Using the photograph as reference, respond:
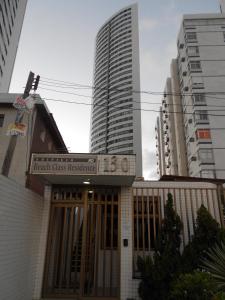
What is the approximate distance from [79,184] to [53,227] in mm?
1576

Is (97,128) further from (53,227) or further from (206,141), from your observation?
(53,227)

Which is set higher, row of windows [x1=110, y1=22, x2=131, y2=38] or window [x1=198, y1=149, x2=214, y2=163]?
row of windows [x1=110, y1=22, x2=131, y2=38]

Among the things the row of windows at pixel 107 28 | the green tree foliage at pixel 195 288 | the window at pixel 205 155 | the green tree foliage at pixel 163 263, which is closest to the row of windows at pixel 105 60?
the row of windows at pixel 107 28

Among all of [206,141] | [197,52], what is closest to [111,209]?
[206,141]

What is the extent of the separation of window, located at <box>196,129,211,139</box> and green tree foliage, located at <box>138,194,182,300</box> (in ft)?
95.6

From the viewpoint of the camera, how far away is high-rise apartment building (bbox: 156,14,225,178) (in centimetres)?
3222

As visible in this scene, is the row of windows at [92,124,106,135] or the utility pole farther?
the row of windows at [92,124,106,135]

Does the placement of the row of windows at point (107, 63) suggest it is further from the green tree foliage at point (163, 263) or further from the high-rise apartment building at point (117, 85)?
the green tree foliage at point (163, 263)

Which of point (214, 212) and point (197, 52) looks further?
point (197, 52)

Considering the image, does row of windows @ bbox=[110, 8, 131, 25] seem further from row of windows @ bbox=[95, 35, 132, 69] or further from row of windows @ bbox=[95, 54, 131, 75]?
row of windows @ bbox=[95, 54, 131, 75]

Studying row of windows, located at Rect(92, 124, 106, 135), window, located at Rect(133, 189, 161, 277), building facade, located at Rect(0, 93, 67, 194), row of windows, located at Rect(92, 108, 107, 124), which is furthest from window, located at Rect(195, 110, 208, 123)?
row of windows, located at Rect(92, 108, 107, 124)

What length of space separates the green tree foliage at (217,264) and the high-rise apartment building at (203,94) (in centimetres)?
2600

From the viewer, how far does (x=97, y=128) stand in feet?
260

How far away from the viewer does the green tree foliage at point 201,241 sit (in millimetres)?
5645
